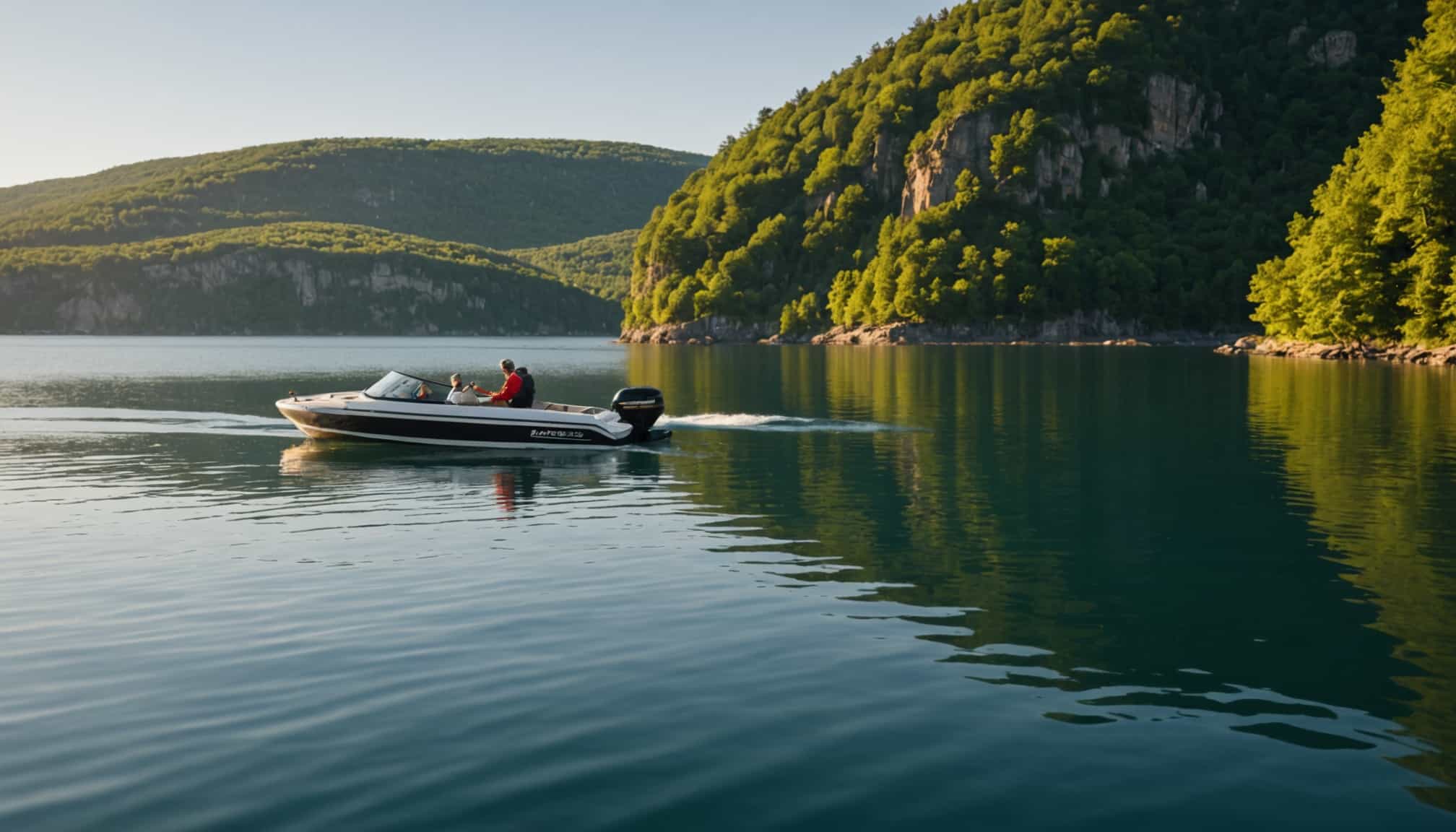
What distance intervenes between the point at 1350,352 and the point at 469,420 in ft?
265

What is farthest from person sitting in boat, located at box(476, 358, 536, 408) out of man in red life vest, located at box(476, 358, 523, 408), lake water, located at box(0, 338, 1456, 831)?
lake water, located at box(0, 338, 1456, 831)

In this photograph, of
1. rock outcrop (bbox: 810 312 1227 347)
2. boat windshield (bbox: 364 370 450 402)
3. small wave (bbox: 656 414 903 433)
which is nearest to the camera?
boat windshield (bbox: 364 370 450 402)

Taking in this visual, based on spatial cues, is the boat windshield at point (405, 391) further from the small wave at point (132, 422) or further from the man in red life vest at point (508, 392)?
the small wave at point (132, 422)

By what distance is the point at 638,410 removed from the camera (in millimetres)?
35156

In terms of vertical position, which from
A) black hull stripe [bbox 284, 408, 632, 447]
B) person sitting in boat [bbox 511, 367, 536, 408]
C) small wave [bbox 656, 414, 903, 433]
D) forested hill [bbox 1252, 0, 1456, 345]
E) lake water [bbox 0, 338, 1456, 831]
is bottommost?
lake water [bbox 0, 338, 1456, 831]

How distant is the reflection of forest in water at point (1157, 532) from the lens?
483 inches

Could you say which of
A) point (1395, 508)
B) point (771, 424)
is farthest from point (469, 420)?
point (1395, 508)

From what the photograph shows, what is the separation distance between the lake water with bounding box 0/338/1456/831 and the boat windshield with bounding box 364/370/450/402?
357cm

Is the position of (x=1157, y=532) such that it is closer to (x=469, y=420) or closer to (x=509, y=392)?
(x=509, y=392)

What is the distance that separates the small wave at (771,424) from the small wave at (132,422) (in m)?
13.6

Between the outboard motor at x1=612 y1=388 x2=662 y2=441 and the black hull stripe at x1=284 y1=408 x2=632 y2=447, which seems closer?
the black hull stripe at x1=284 y1=408 x2=632 y2=447

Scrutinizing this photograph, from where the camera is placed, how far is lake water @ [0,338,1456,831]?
8750mm

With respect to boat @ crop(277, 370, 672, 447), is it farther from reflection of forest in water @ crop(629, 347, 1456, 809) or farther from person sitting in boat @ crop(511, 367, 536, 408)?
reflection of forest in water @ crop(629, 347, 1456, 809)

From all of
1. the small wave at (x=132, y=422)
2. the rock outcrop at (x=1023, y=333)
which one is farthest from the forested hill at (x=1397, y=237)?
the small wave at (x=132, y=422)
